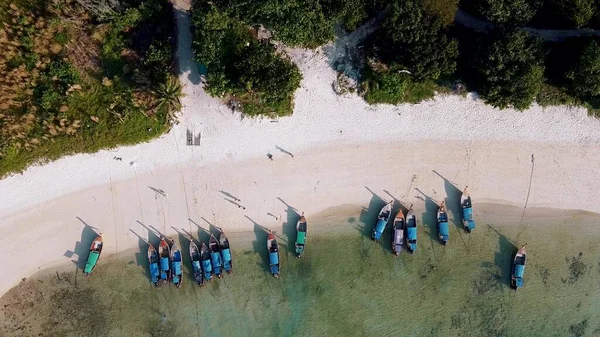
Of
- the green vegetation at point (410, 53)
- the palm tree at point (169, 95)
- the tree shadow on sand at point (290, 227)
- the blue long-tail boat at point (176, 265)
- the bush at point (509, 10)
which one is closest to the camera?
the green vegetation at point (410, 53)

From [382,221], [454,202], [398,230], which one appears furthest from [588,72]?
[382,221]

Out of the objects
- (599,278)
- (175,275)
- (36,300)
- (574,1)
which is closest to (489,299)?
(599,278)

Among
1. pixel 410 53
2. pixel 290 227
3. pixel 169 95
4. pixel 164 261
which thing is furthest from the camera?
pixel 290 227

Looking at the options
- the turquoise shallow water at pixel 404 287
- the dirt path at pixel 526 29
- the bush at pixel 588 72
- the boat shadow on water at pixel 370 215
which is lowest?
the turquoise shallow water at pixel 404 287

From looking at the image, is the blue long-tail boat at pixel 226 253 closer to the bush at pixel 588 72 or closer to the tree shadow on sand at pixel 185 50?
the tree shadow on sand at pixel 185 50

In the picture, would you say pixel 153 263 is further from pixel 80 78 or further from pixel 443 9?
pixel 443 9

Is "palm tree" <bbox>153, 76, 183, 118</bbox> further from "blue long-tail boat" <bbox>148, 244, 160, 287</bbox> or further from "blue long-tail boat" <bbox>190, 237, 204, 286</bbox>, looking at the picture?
"blue long-tail boat" <bbox>148, 244, 160, 287</bbox>

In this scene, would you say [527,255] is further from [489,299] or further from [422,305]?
[422,305]

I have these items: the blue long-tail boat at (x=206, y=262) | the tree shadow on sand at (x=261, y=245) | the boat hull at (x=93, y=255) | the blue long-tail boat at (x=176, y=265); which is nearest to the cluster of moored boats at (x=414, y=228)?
the tree shadow on sand at (x=261, y=245)
